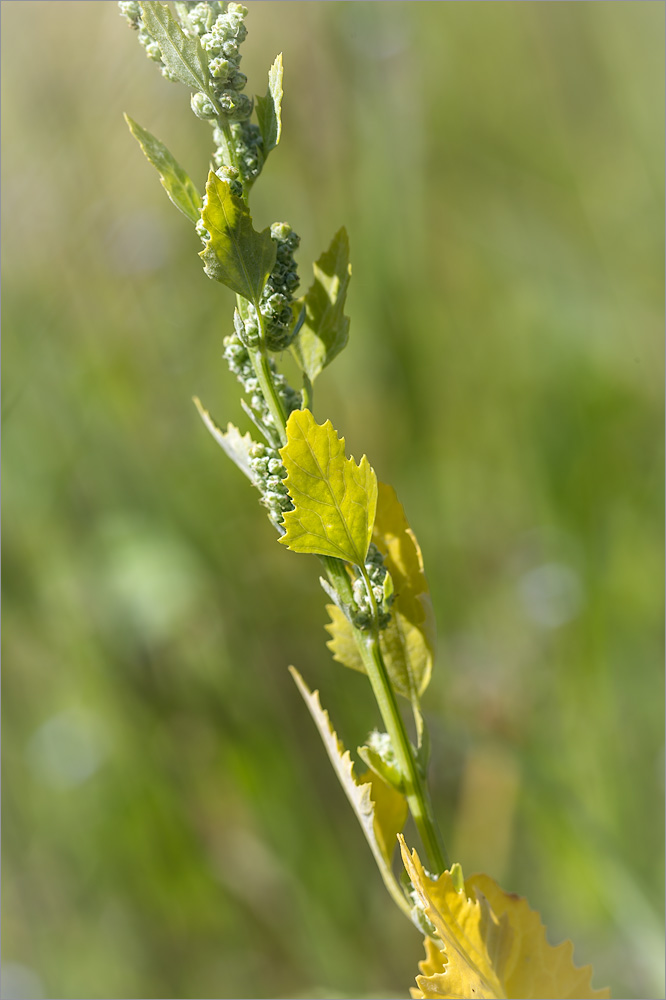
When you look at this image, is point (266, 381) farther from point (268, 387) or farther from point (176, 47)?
point (176, 47)

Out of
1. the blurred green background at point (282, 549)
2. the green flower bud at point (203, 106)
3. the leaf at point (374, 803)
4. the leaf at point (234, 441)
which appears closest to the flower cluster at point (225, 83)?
the green flower bud at point (203, 106)

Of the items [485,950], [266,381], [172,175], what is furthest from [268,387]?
[485,950]

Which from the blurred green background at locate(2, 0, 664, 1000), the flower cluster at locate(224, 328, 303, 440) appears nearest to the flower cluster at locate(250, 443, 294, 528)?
the flower cluster at locate(224, 328, 303, 440)

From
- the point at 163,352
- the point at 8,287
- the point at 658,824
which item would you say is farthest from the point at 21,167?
the point at 658,824

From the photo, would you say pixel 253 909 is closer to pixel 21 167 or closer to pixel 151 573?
pixel 151 573

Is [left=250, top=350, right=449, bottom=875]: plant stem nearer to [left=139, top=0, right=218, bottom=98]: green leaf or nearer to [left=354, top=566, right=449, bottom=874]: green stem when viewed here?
[left=354, top=566, right=449, bottom=874]: green stem

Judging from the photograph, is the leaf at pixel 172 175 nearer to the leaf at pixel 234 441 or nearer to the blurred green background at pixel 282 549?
the leaf at pixel 234 441
